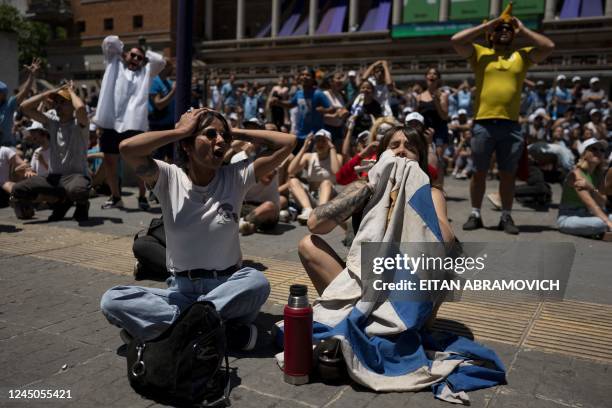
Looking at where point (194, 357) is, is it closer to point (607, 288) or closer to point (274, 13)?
point (607, 288)

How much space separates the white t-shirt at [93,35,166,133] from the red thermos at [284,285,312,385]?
19.4 feet

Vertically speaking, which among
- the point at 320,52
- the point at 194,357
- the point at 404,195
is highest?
the point at 320,52

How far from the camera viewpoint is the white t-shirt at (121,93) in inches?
316

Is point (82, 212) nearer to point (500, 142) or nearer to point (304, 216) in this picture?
point (304, 216)

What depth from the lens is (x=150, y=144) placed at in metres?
3.19

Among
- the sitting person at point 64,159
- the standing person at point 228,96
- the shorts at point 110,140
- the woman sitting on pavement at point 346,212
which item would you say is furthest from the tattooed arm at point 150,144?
the standing person at point 228,96

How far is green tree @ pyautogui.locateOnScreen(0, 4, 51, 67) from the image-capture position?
45287 millimetres

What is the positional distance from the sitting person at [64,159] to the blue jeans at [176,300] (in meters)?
4.42

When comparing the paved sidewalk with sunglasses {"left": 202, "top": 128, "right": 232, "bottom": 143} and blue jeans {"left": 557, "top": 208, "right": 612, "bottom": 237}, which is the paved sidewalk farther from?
sunglasses {"left": 202, "top": 128, "right": 232, "bottom": 143}

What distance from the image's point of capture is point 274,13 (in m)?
43.7

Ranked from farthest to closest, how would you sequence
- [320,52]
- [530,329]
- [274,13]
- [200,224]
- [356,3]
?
[274,13], [356,3], [320,52], [530,329], [200,224]

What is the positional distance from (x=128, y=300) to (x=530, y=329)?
2.48 m

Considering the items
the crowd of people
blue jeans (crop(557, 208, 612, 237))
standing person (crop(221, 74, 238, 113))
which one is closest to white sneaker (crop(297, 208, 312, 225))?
the crowd of people

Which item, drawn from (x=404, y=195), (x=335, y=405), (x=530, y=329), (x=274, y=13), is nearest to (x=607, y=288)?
(x=530, y=329)
